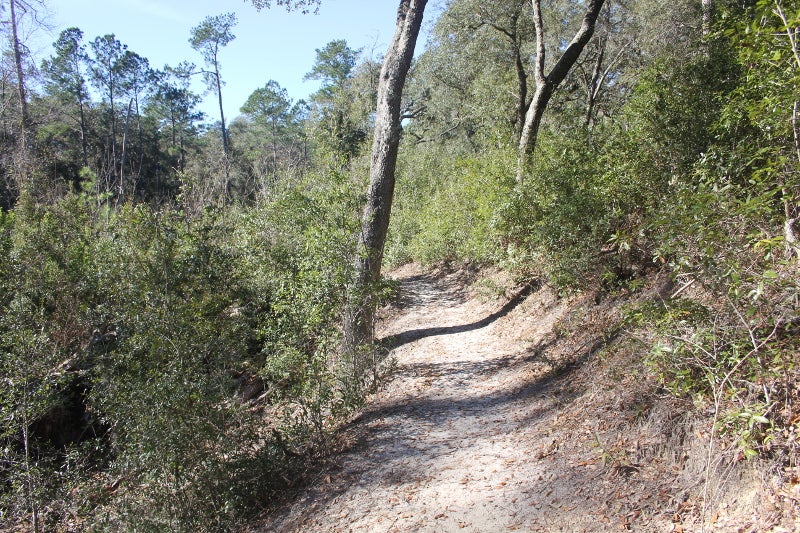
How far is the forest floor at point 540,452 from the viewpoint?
3.54 metres

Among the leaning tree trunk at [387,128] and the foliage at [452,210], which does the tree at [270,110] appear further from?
the leaning tree trunk at [387,128]

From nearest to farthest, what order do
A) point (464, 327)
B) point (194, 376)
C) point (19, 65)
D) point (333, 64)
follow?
point (194, 376) → point (464, 327) → point (19, 65) → point (333, 64)

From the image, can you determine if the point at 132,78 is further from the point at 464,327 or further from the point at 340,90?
the point at 464,327

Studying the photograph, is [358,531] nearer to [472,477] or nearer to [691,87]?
[472,477]

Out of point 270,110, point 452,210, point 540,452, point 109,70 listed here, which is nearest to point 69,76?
point 109,70

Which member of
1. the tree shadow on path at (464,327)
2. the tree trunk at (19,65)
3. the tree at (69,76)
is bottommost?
the tree shadow on path at (464,327)

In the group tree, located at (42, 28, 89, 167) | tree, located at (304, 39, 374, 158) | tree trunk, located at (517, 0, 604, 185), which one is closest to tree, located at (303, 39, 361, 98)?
tree, located at (304, 39, 374, 158)

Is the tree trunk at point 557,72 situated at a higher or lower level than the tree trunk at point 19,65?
lower

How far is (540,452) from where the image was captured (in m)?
4.88

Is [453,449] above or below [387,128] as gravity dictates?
below

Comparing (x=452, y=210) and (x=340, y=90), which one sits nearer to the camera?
(x=452, y=210)

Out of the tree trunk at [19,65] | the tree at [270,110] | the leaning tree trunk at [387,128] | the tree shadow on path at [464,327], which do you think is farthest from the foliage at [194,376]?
the tree at [270,110]

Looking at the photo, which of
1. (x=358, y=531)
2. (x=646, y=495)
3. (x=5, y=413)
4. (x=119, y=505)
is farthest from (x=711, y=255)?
(x=5, y=413)

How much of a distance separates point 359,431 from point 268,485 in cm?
124
